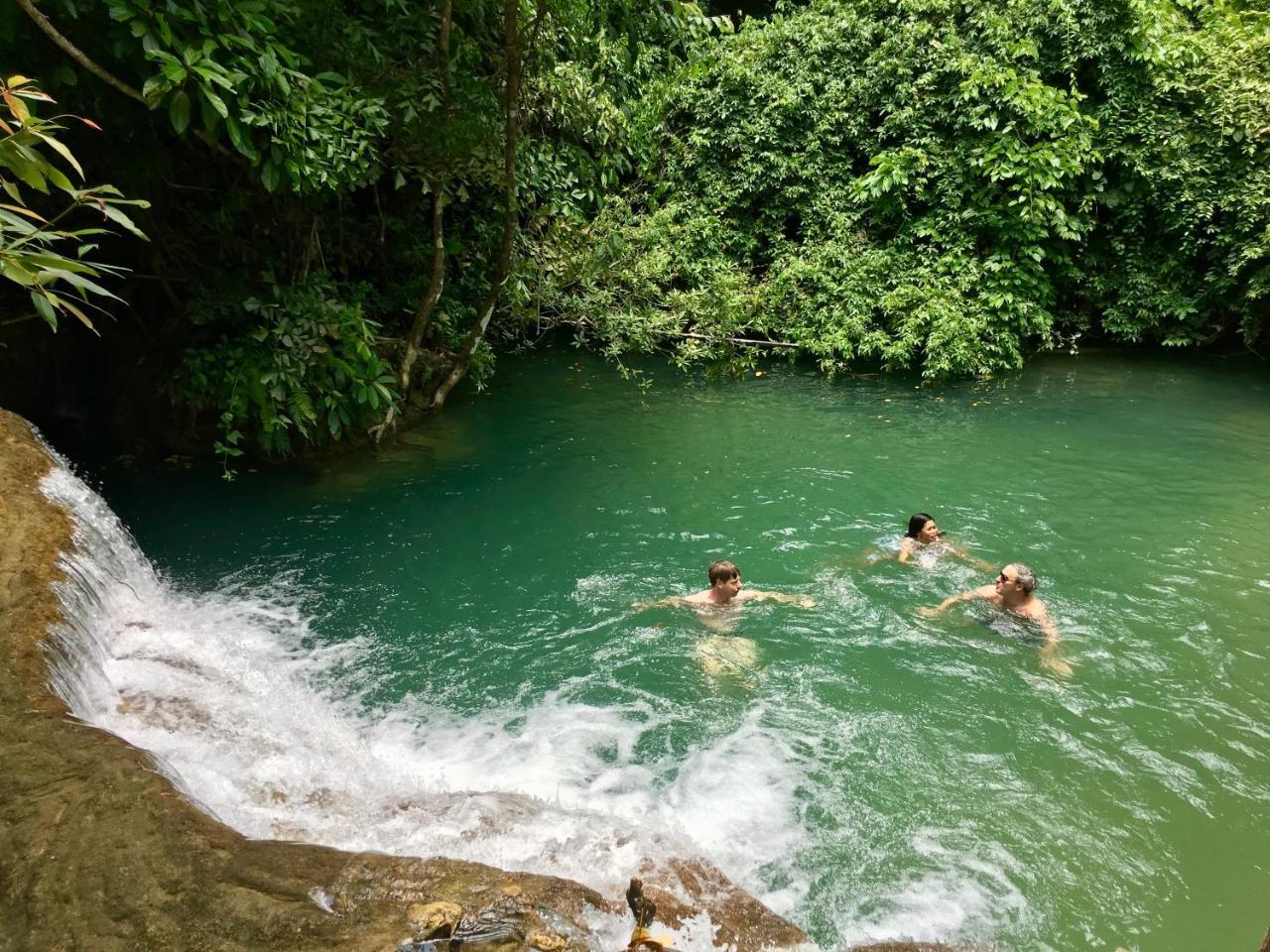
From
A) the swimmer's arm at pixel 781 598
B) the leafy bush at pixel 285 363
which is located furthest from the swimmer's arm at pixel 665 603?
the leafy bush at pixel 285 363

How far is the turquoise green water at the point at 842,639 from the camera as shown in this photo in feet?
14.7

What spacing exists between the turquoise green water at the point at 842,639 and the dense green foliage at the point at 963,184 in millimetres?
2921

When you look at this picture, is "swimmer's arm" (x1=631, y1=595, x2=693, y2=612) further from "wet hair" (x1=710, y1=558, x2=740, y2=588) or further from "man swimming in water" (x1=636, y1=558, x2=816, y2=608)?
"wet hair" (x1=710, y1=558, x2=740, y2=588)

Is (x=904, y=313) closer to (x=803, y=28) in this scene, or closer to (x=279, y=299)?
(x=803, y=28)

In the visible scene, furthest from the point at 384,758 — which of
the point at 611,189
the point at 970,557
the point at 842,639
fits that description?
the point at 611,189

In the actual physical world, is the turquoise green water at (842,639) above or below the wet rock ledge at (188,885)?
below

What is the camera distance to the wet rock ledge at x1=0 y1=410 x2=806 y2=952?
2824 mm

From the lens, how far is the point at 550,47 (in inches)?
360

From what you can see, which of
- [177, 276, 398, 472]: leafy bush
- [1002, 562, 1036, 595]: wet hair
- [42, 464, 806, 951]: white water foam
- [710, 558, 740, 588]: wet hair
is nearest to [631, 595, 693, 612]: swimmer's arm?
[710, 558, 740, 588]: wet hair

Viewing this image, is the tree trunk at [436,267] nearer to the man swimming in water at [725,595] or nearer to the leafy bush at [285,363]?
the leafy bush at [285,363]

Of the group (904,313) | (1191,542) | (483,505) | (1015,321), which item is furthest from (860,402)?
(483,505)

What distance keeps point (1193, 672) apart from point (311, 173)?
7605mm

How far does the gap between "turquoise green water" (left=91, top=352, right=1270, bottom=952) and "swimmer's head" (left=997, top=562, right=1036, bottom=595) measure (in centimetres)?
35

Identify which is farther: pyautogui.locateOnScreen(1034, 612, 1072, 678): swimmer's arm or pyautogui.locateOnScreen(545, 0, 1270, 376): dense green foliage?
pyautogui.locateOnScreen(545, 0, 1270, 376): dense green foliage
